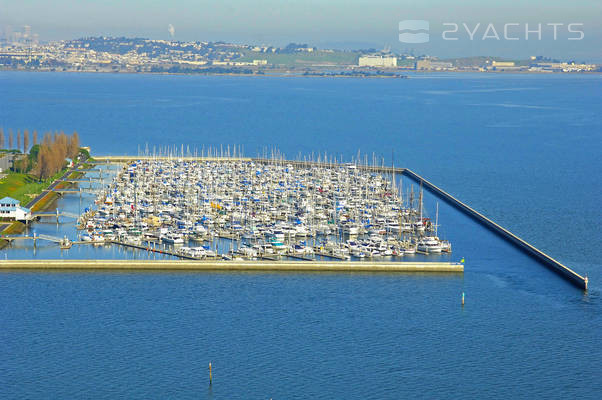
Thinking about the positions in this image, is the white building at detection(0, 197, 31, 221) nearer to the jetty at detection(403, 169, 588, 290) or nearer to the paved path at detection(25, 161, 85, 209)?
the paved path at detection(25, 161, 85, 209)

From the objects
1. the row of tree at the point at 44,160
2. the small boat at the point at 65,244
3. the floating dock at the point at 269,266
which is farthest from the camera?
the row of tree at the point at 44,160

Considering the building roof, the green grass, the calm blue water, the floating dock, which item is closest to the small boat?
the calm blue water

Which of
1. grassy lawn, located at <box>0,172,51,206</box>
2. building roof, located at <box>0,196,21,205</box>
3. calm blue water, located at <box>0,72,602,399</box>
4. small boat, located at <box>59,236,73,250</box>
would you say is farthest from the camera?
grassy lawn, located at <box>0,172,51,206</box>

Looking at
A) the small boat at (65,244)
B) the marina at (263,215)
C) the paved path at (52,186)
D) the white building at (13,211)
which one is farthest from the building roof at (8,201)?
the small boat at (65,244)

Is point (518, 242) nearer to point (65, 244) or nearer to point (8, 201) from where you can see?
point (65, 244)

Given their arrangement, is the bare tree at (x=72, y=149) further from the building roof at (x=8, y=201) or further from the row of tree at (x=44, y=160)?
the building roof at (x=8, y=201)

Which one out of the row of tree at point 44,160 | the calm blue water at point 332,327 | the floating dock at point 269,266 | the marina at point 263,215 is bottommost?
the calm blue water at point 332,327

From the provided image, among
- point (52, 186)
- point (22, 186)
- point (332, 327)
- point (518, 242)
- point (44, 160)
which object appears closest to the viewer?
point (332, 327)

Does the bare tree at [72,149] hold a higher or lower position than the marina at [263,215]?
higher

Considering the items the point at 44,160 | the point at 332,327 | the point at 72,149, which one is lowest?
the point at 332,327

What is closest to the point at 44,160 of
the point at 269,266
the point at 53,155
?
the point at 53,155
